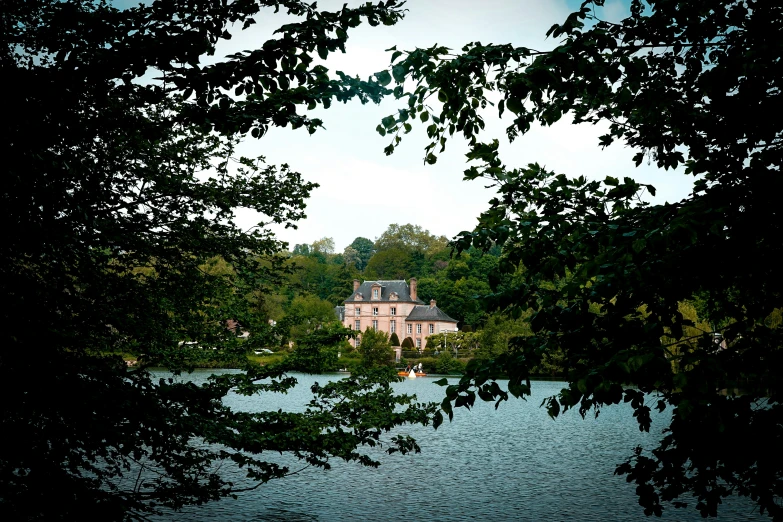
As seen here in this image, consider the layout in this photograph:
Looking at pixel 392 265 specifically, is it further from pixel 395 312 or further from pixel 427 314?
pixel 427 314

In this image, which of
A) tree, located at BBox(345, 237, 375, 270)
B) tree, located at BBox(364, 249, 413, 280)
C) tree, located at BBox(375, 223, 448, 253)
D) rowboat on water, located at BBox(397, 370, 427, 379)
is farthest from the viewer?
tree, located at BBox(345, 237, 375, 270)

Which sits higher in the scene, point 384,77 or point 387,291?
point 384,77

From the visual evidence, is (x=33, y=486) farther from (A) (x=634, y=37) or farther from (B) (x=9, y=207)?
(A) (x=634, y=37)

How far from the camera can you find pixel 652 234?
3133mm

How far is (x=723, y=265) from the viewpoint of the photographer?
12.1ft

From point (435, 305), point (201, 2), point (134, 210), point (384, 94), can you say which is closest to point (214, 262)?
point (134, 210)

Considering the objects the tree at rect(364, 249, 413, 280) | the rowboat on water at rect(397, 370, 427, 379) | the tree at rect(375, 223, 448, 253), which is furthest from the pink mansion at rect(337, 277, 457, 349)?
the tree at rect(375, 223, 448, 253)

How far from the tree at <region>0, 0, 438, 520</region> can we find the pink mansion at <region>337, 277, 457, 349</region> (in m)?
74.9

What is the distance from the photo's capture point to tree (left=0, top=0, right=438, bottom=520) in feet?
12.6

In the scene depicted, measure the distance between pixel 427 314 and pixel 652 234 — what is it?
80.0m

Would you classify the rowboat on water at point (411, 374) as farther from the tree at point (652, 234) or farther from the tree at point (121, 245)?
the tree at point (652, 234)

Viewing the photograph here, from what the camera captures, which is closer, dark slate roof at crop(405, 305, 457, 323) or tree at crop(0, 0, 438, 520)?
tree at crop(0, 0, 438, 520)

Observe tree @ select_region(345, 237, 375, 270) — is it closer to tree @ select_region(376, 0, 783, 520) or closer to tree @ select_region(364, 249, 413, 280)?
tree @ select_region(364, 249, 413, 280)

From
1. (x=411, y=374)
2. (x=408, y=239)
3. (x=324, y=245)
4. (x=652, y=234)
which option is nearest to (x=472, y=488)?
(x=652, y=234)
